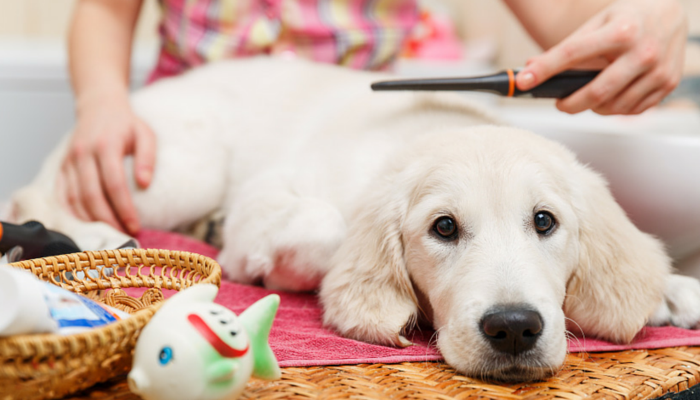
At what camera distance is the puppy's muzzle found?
42.5 inches

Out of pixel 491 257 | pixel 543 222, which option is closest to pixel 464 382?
pixel 491 257

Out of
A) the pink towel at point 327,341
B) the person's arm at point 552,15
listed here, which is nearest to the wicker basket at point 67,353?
the pink towel at point 327,341

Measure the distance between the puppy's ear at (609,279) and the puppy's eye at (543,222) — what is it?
0.09 meters

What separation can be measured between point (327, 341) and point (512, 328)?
372mm

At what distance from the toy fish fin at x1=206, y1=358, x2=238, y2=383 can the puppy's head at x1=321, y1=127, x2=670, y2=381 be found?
1.60 ft

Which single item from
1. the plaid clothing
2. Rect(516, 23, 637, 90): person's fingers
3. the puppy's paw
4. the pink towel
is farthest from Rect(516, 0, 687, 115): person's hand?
the plaid clothing

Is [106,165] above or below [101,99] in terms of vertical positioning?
below

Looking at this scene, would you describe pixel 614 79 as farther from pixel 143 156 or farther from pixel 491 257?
pixel 143 156

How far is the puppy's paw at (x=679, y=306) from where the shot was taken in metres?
1.42

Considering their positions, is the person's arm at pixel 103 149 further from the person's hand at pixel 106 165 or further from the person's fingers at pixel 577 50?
the person's fingers at pixel 577 50

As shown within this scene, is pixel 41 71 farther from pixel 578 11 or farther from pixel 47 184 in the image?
pixel 578 11

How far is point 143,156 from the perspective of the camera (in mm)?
1984

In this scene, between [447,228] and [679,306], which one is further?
[679,306]

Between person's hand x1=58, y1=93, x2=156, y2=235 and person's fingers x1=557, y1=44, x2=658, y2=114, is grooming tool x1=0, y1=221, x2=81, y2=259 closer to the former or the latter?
person's hand x1=58, y1=93, x2=156, y2=235
